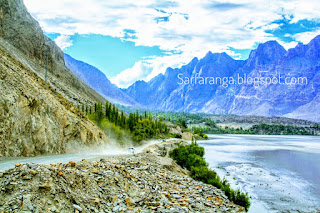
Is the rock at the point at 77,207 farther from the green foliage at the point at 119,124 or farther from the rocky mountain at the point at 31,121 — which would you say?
the green foliage at the point at 119,124

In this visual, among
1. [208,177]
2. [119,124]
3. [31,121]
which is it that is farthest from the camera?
[119,124]

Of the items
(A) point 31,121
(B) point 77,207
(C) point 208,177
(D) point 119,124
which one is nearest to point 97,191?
(B) point 77,207

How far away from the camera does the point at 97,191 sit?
513 inches

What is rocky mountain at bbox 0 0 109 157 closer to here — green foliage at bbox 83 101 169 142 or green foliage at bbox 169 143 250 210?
green foliage at bbox 169 143 250 210

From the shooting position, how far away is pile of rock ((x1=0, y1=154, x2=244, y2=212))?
1045cm

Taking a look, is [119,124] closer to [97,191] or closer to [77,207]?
[97,191]

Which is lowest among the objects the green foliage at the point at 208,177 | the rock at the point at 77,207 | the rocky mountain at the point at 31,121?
the green foliage at the point at 208,177

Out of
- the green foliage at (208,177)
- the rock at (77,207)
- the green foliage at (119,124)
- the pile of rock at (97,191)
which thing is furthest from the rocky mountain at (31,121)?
the green foliage at (119,124)

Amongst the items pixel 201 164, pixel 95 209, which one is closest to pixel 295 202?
pixel 201 164

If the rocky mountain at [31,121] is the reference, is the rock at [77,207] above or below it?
below

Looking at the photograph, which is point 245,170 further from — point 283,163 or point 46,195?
point 46,195

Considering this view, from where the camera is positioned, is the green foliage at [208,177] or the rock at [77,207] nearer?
the rock at [77,207]

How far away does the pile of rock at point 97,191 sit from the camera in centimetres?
1045

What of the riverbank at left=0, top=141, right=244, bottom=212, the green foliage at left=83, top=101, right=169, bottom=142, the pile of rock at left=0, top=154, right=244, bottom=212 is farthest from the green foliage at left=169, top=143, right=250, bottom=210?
the green foliage at left=83, top=101, right=169, bottom=142
